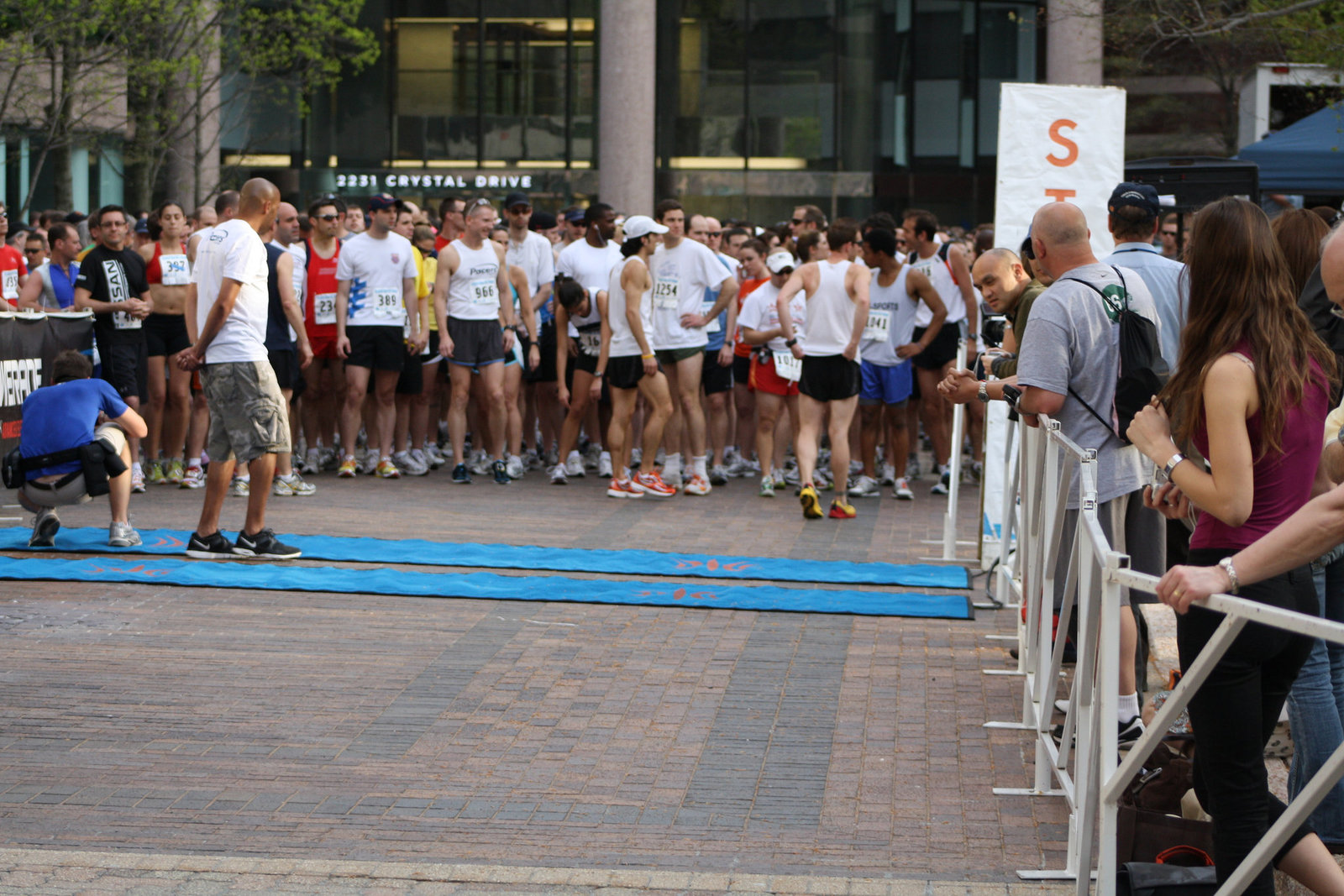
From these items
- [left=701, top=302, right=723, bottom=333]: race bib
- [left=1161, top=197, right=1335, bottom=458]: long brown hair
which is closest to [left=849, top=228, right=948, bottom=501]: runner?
[left=701, top=302, right=723, bottom=333]: race bib

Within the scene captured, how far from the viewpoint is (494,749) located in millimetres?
5684

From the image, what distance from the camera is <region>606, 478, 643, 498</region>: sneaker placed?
12.4m

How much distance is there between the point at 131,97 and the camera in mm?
25047

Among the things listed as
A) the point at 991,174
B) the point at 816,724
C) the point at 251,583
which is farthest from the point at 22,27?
→ the point at 991,174

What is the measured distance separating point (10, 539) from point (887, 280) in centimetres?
702

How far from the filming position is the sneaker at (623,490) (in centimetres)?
1238

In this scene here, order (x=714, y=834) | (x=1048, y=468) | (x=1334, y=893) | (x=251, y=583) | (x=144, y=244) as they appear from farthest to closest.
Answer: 1. (x=144, y=244)
2. (x=251, y=583)
3. (x=1048, y=468)
4. (x=714, y=834)
5. (x=1334, y=893)

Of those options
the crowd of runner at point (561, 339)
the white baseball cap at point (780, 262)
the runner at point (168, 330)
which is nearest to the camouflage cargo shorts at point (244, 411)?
the crowd of runner at point (561, 339)

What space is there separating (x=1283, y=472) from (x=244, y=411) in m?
6.82

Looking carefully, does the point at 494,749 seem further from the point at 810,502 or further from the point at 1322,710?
the point at 810,502

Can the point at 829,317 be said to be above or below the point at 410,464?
above

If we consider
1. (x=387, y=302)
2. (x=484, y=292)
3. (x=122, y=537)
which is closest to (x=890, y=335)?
(x=484, y=292)

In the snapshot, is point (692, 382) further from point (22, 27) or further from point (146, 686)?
point (22, 27)

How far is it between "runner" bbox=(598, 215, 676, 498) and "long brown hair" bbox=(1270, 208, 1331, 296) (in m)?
6.52
